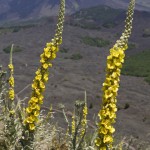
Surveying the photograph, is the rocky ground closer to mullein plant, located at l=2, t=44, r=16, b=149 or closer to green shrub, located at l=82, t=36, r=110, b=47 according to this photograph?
green shrub, located at l=82, t=36, r=110, b=47

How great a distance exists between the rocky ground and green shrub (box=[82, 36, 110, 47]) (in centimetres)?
250

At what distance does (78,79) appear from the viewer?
327 feet

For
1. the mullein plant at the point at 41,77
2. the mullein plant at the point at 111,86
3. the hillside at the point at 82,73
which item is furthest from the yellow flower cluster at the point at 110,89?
the hillside at the point at 82,73

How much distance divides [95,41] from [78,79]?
256 feet

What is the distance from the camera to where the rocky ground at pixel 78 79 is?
65250 millimetres

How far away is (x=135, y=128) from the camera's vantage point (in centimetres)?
5828

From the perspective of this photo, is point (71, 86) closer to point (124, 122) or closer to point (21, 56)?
point (124, 122)

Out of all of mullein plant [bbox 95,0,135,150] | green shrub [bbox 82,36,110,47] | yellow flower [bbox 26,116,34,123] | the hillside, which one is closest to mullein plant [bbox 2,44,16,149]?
yellow flower [bbox 26,116,34,123]

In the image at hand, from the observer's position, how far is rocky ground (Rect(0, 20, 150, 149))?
65.2 metres

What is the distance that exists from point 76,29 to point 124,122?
133 m

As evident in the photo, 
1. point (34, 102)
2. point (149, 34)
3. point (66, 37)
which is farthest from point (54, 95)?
point (149, 34)

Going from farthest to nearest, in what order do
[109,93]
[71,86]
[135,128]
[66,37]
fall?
[66,37], [71,86], [135,128], [109,93]

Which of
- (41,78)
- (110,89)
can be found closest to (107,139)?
(110,89)

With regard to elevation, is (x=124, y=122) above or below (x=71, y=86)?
above
